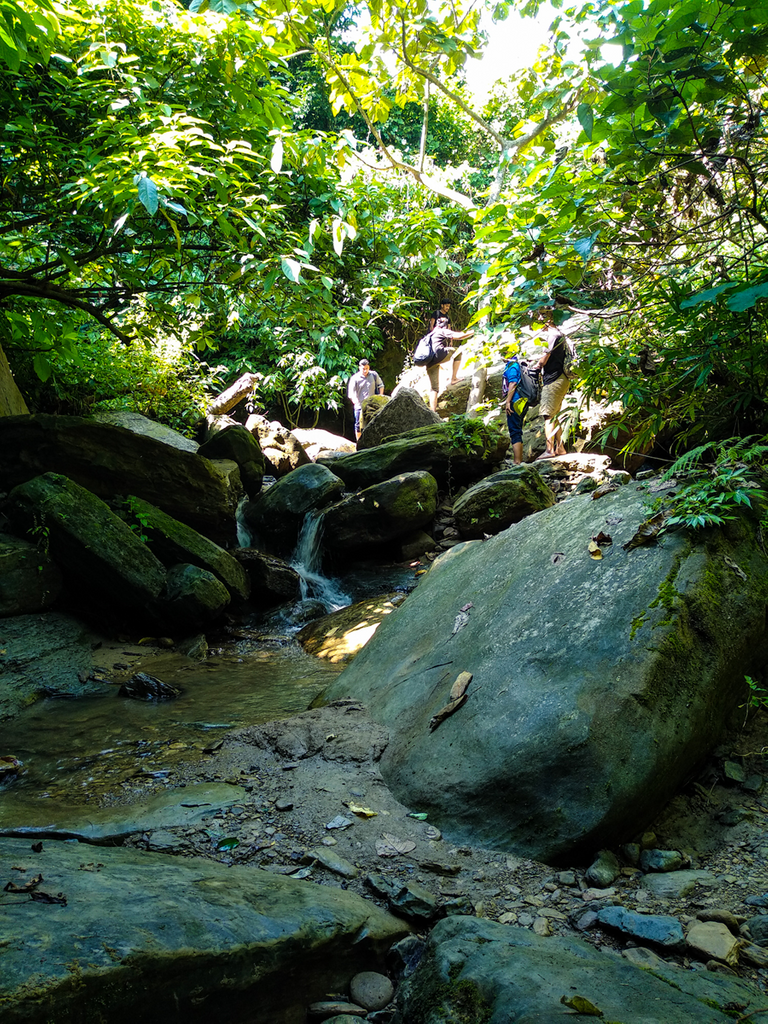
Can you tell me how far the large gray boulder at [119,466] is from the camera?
707 centimetres

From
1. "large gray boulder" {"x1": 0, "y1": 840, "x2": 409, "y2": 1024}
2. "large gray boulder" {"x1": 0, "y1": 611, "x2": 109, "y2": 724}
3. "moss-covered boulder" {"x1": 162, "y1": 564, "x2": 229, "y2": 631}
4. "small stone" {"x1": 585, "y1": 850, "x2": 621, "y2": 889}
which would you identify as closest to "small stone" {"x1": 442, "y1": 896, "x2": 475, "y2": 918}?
"large gray boulder" {"x1": 0, "y1": 840, "x2": 409, "y2": 1024}

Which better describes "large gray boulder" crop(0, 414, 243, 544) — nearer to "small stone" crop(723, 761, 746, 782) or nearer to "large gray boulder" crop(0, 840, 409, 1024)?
"large gray boulder" crop(0, 840, 409, 1024)

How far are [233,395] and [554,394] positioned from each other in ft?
25.0

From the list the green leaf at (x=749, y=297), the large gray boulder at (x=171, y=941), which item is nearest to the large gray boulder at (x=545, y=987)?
the large gray boulder at (x=171, y=941)

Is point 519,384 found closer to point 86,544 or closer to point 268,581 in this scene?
point 268,581

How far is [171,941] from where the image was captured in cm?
141

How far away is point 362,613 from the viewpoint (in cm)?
683

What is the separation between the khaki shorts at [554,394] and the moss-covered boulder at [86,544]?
5853 millimetres

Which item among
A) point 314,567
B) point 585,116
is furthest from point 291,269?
point 314,567

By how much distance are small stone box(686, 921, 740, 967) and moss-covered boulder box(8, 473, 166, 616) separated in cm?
570

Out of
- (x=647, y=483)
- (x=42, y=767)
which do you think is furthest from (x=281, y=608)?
(x=647, y=483)

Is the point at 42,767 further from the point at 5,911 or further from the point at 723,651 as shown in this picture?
the point at 723,651

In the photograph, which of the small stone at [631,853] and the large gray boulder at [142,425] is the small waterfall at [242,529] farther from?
the small stone at [631,853]

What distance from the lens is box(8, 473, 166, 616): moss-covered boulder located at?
6062mm
